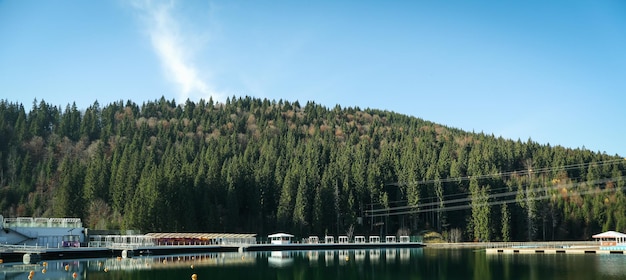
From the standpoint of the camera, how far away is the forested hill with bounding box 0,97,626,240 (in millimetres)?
80688

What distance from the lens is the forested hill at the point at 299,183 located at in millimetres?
80688

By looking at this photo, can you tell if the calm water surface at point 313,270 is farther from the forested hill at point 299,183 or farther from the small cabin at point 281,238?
the forested hill at point 299,183

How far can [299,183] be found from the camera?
86.9 m

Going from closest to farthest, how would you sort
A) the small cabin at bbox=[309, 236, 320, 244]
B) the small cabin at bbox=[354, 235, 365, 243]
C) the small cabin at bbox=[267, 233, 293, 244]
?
the small cabin at bbox=[267, 233, 293, 244]
the small cabin at bbox=[309, 236, 320, 244]
the small cabin at bbox=[354, 235, 365, 243]

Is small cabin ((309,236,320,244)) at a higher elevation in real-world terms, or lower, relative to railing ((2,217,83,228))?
lower

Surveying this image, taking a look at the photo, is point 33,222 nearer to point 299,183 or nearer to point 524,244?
point 299,183

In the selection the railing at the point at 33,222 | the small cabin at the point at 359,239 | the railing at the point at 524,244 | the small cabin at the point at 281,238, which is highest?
the railing at the point at 33,222

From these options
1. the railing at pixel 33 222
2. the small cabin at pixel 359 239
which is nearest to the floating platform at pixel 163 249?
the small cabin at pixel 359 239

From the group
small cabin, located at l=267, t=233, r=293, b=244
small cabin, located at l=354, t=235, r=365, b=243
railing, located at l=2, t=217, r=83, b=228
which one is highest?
railing, located at l=2, t=217, r=83, b=228

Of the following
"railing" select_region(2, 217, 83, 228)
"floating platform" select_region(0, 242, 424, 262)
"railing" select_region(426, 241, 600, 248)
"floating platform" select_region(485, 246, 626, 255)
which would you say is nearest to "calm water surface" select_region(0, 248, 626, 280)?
"floating platform" select_region(0, 242, 424, 262)

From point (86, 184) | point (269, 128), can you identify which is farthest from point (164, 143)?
point (86, 184)

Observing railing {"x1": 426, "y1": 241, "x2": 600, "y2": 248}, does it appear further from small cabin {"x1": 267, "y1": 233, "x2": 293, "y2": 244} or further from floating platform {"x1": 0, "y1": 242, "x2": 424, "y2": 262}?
small cabin {"x1": 267, "y1": 233, "x2": 293, "y2": 244}

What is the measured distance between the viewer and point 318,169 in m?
97.5

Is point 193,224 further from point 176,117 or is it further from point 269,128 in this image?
point 176,117
